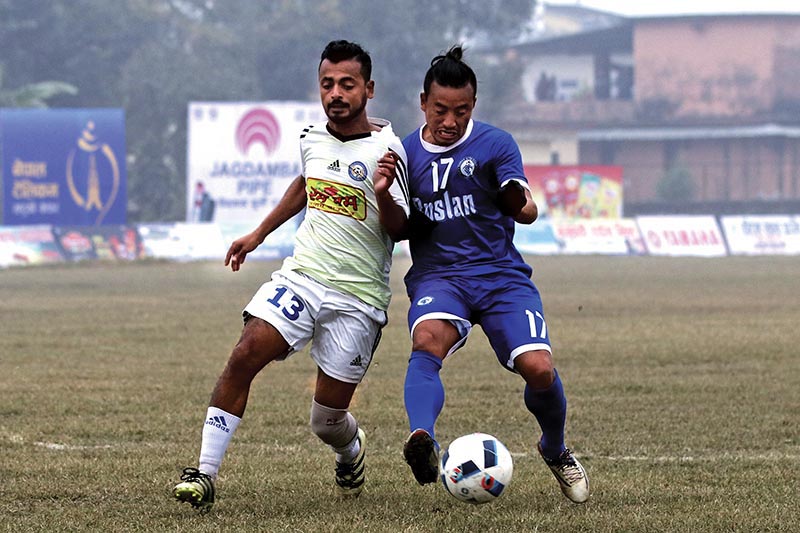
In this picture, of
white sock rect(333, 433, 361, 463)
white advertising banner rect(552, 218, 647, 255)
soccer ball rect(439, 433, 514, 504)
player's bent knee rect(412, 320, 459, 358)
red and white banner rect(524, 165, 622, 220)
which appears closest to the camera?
soccer ball rect(439, 433, 514, 504)

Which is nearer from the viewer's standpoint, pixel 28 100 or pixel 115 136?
pixel 115 136

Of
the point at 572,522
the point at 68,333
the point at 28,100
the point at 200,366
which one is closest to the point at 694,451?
the point at 572,522

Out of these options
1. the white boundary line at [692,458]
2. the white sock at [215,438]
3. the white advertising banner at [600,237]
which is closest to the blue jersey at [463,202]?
→ the white sock at [215,438]

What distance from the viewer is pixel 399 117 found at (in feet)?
203

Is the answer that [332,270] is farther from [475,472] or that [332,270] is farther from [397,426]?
[397,426]

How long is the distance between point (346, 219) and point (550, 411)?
120 centimetres

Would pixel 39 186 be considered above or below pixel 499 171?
below

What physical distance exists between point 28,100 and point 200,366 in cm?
3966

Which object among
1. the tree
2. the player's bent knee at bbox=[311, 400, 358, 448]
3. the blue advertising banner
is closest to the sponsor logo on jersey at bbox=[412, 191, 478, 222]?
the player's bent knee at bbox=[311, 400, 358, 448]

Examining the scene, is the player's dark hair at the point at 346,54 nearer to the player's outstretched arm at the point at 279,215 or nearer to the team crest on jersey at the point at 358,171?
Answer: the team crest on jersey at the point at 358,171

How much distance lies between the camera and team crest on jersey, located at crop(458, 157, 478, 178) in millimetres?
5945

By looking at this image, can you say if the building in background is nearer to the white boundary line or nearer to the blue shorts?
the white boundary line

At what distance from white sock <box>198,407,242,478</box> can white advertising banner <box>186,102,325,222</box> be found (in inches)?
1231

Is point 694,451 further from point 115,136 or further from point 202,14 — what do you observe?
point 202,14
